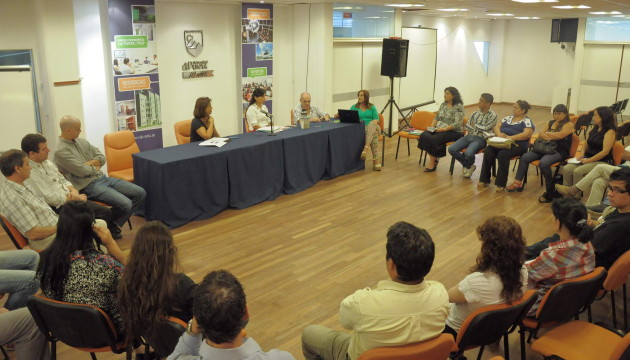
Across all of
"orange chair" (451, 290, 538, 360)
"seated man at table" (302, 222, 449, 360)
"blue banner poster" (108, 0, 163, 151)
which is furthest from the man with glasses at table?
"blue banner poster" (108, 0, 163, 151)

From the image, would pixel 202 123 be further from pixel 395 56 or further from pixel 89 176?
pixel 395 56

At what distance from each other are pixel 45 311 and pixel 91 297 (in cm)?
22

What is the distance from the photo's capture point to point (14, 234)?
4062mm

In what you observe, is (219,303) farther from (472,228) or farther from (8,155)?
(472,228)

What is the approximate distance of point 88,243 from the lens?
9.50 ft

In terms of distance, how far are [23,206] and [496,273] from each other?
11.2 feet

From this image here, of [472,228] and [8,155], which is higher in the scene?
[8,155]

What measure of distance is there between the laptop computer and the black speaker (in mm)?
2968

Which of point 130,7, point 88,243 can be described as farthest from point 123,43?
point 88,243

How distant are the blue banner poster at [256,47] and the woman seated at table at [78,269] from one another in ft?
21.0

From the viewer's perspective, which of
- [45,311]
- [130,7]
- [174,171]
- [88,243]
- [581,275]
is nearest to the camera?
[45,311]

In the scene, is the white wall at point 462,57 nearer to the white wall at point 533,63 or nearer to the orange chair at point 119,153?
the white wall at point 533,63

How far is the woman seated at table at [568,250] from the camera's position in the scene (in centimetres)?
311

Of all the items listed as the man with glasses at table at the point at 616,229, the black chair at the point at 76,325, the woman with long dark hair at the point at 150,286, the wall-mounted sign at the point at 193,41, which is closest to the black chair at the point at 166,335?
the woman with long dark hair at the point at 150,286
